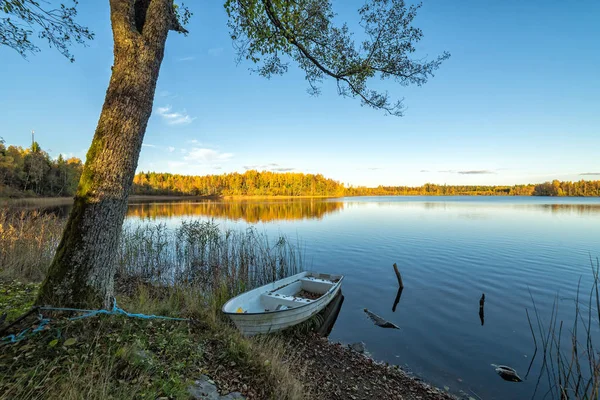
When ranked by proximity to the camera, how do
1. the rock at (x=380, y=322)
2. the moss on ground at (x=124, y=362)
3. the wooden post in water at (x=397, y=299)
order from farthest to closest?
the wooden post in water at (x=397, y=299) < the rock at (x=380, y=322) < the moss on ground at (x=124, y=362)

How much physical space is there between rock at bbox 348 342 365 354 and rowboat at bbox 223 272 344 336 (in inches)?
47.0

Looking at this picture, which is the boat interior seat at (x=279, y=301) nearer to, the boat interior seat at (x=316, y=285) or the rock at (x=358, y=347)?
the rock at (x=358, y=347)

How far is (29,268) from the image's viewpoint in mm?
7598

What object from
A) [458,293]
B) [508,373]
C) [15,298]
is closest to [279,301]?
[15,298]

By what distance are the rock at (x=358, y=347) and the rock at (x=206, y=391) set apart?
4114mm

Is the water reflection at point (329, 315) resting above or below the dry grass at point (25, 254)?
below

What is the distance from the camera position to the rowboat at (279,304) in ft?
18.6

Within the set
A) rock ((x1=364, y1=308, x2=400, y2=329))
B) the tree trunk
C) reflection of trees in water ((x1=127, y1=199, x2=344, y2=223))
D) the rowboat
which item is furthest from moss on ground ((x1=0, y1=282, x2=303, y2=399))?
reflection of trees in water ((x1=127, y1=199, x2=344, y2=223))

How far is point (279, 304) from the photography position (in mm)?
7090

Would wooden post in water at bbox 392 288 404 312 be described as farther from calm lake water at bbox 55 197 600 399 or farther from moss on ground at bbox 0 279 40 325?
moss on ground at bbox 0 279 40 325

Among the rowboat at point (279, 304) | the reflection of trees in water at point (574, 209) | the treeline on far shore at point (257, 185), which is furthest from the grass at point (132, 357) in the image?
the treeline on far shore at point (257, 185)

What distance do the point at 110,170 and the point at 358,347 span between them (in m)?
6.34

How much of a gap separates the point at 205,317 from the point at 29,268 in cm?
603

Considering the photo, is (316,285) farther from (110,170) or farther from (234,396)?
(110,170)
